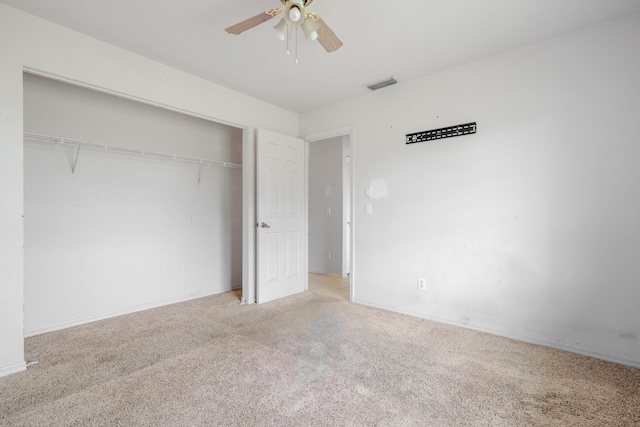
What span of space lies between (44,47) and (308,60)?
6.62 feet

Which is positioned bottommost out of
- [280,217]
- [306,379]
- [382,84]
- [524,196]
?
[306,379]

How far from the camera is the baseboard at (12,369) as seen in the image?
2031 millimetres

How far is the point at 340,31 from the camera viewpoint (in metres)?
2.37

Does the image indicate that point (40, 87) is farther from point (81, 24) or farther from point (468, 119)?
point (468, 119)

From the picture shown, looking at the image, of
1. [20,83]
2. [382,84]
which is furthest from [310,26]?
[20,83]

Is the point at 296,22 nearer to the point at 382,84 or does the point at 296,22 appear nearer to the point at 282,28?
the point at 282,28

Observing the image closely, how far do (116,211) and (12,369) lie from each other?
1.60 m

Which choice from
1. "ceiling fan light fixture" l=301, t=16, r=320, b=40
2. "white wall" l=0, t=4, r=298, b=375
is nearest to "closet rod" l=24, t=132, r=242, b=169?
"white wall" l=0, t=4, r=298, b=375

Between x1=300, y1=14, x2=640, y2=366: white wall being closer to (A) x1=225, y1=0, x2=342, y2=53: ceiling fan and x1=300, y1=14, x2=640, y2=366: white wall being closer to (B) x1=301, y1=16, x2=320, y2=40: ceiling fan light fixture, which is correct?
(A) x1=225, y1=0, x2=342, y2=53: ceiling fan

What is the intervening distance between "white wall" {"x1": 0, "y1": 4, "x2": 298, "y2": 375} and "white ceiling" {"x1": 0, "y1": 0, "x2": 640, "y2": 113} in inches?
4.1

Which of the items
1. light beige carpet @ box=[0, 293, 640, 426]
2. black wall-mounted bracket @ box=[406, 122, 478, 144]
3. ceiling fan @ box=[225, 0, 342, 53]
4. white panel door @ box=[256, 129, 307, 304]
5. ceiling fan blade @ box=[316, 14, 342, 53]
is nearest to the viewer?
light beige carpet @ box=[0, 293, 640, 426]

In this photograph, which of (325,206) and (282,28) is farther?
(325,206)

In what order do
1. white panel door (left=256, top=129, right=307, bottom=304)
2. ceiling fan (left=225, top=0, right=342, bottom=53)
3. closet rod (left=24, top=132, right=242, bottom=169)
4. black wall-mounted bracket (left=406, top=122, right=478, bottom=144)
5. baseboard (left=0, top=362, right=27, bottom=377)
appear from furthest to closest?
white panel door (left=256, top=129, right=307, bottom=304), black wall-mounted bracket (left=406, top=122, right=478, bottom=144), closet rod (left=24, top=132, right=242, bottom=169), baseboard (left=0, top=362, right=27, bottom=377), ceiling fan (left=225, top=0, right=342, bottom=53)

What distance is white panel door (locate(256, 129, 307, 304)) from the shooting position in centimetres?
375
